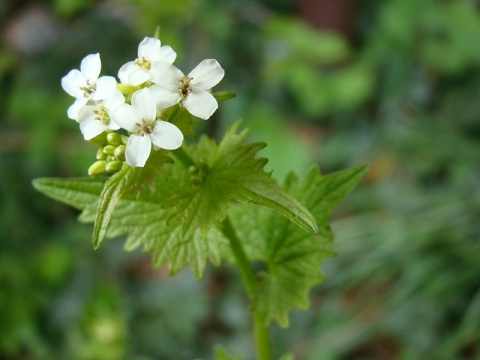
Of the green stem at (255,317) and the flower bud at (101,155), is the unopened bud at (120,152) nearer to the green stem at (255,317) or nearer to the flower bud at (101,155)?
the flower bud at (101,155)

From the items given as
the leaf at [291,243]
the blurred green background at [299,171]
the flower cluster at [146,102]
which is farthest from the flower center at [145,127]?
the blurred green background at [299,171]

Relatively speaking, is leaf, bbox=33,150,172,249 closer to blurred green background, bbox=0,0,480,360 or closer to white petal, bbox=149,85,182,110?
white petal, bbox=149,85,182,110

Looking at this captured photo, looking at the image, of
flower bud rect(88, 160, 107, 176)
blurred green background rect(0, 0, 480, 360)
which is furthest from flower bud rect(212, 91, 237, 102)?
blurred green background rect(0, 0, 480, 360)

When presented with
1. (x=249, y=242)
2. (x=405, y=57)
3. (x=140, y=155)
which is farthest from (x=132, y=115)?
(x=405, y=57)

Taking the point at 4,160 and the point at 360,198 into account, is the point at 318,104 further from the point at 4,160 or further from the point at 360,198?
the point at 4,160

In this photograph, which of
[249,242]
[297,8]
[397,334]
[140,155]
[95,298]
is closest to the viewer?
[140,155]

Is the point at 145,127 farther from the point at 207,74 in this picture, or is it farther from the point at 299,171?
the point at 299,171

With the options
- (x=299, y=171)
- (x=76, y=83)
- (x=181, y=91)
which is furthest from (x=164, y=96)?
(x=299, y=171)
